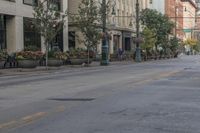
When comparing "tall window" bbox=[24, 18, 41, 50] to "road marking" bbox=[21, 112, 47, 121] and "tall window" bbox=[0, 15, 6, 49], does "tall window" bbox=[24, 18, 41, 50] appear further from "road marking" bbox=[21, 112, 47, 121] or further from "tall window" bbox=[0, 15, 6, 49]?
"road marking" bbox=[21, 112, 47, 121]

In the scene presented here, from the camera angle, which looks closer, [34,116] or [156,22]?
[34,116]

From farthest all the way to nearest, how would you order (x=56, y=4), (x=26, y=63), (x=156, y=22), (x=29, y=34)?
(x=156, y=22) → (x=56, y=4) → (x=29, y=34) → (x=26, y=63)

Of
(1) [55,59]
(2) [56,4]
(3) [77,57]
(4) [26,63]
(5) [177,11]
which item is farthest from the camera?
(5) [177,11]

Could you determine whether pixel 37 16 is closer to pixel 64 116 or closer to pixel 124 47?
pixel 64 116

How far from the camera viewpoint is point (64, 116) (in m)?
12.2

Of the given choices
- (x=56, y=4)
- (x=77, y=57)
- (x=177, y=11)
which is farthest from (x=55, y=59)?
(x=177, y=11)

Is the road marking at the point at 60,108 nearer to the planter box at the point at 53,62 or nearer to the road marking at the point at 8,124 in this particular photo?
the road marking at the point at 8,124

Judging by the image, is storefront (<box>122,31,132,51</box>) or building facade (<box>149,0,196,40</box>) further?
building facade (<box>149,0,196,40</box>)

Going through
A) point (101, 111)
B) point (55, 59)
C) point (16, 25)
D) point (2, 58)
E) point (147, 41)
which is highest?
point (16, 25)

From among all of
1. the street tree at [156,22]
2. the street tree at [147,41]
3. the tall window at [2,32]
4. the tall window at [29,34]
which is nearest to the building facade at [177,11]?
the street tree at [156,22]

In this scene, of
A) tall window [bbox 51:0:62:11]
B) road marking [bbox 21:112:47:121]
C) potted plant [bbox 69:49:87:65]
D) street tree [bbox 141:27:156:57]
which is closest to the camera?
road marking [bbox 21:112:47:121]

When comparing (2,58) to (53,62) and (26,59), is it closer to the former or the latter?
(26,59)

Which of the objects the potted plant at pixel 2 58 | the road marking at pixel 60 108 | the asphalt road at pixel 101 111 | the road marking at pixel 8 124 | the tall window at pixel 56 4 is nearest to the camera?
the asphalt road at pixel 101 111

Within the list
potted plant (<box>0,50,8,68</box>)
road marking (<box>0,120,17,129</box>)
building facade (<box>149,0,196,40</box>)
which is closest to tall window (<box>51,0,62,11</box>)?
potted plant (<box>0,50,8,68</box>)
